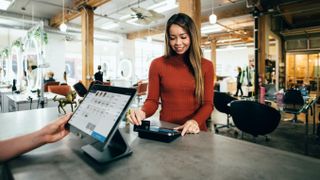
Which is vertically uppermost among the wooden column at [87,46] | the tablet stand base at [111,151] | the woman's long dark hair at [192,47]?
the wooden column at [87,46]

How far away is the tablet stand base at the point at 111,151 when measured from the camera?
2.72ft

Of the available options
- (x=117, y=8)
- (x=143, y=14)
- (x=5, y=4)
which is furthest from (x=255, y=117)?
(x=5, y=4)

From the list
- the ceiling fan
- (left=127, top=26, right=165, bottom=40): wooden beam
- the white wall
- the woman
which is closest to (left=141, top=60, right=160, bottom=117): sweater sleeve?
the woman

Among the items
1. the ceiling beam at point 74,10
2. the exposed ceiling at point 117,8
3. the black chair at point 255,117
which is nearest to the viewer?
the black chair at point 255,117

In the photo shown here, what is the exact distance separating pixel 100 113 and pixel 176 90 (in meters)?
0.74

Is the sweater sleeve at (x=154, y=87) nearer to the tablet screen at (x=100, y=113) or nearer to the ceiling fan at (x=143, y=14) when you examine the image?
the tablet screen at (x=100, y=113)

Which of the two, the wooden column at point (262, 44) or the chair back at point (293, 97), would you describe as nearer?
the chair back at point (293, 97)

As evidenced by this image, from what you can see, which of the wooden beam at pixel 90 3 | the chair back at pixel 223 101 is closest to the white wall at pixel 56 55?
the wooden beam at pixel 90 3

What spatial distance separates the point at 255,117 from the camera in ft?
9.78

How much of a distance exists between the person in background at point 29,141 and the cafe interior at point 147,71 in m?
0.04

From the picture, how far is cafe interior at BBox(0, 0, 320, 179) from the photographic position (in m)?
0.84

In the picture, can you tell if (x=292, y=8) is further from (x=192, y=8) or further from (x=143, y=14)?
(x=143, y=14)

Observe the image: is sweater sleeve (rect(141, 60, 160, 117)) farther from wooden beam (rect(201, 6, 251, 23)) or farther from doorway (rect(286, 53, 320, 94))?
doorway (rect(286, 53, 320, 94))

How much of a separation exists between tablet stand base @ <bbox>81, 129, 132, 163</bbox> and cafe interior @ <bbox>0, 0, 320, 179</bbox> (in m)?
0.02
